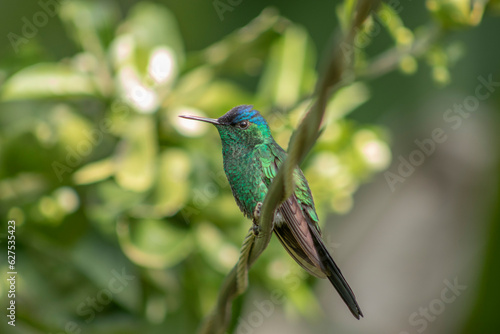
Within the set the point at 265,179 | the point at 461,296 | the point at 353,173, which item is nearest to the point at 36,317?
the point at 265,179

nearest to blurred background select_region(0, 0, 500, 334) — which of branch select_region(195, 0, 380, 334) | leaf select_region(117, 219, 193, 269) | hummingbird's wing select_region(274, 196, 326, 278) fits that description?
leaf select_region(117, 219, 193, 269)

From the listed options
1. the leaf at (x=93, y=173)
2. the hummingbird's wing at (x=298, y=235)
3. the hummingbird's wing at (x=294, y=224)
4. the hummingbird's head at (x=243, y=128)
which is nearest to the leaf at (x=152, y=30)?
the leaf at (x=93, y=173)

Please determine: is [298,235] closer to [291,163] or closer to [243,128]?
[243,128]

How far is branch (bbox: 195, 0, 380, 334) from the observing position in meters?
0.74

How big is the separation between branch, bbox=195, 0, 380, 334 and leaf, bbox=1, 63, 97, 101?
3.29 ft

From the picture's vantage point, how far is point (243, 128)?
1.70 m

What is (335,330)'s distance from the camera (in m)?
4.15

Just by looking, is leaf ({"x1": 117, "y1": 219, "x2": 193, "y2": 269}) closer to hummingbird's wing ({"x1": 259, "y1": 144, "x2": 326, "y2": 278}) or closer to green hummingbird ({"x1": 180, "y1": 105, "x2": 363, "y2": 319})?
green hummingbird ({"x1": 180, "y1": 105, "x2": 363, "y2": 319})

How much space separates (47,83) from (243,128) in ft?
2.38

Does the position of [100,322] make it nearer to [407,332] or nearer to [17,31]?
[17,31]

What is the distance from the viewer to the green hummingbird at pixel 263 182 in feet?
4.87

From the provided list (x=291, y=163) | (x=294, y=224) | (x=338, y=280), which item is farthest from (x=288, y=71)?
(x=291, y=163)

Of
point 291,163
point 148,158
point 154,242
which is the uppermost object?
point 291,163

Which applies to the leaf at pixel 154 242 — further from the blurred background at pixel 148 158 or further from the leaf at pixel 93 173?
the leaf at pixel 93 173
